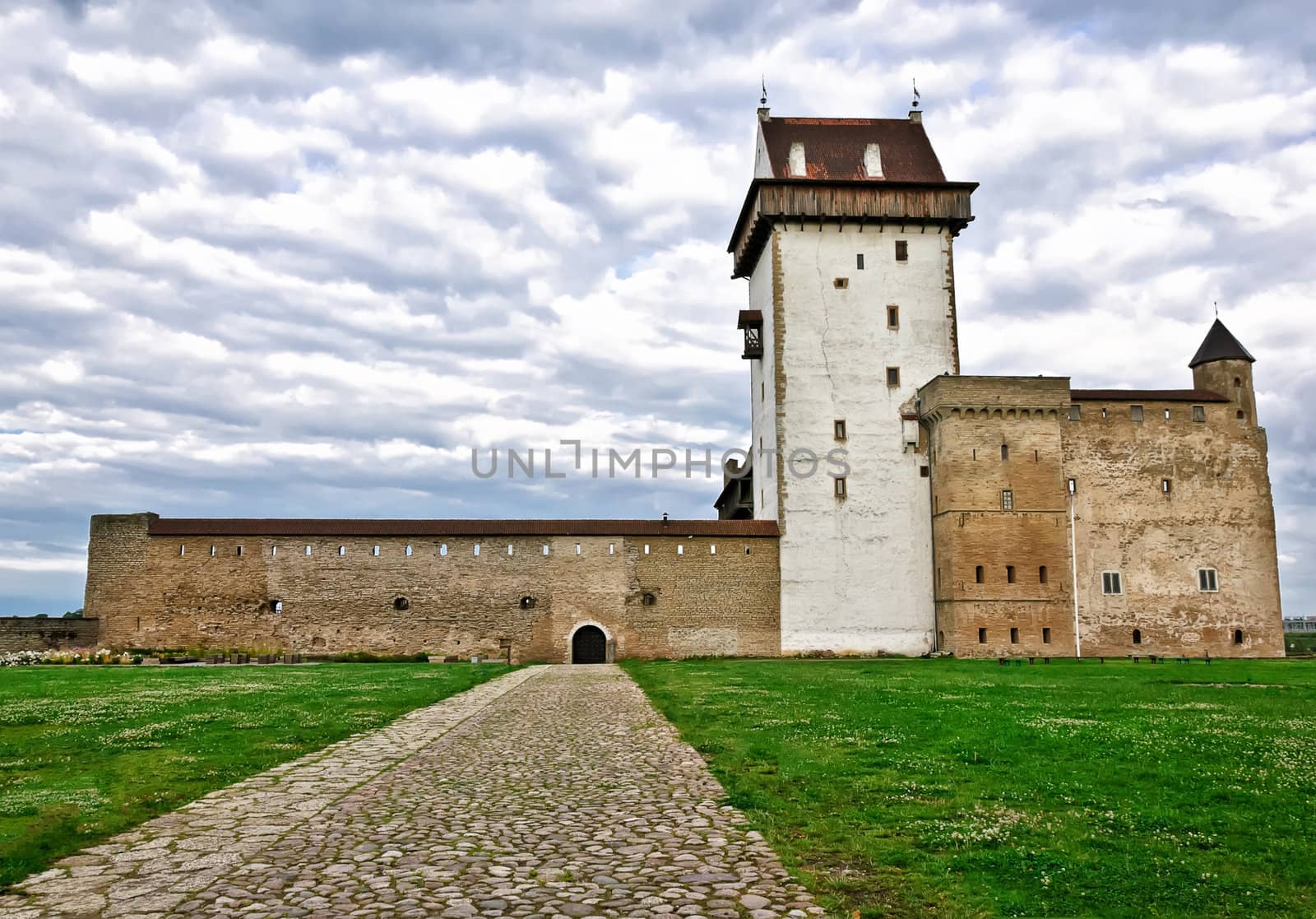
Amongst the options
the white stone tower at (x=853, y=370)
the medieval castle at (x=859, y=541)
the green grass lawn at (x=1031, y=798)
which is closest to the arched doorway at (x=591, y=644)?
the medieval castle at (x=859, y=541)

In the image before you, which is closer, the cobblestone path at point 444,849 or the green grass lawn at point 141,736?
the cobblestone path at point 444,849

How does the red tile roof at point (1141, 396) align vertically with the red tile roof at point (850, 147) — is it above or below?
below

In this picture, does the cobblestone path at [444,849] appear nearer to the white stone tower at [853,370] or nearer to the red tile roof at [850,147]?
the white stone tower at [853,370]

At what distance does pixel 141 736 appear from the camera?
36.5 feet

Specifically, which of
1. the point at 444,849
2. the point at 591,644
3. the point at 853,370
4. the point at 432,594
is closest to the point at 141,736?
the point at 444,849

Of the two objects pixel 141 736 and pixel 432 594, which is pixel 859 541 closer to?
pixel 432 594

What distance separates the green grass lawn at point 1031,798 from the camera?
16.5 feet

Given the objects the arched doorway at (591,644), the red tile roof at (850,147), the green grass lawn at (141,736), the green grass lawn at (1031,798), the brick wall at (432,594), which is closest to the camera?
the green grass lawn at (1031,798)

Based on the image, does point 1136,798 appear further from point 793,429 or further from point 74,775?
point 793,429

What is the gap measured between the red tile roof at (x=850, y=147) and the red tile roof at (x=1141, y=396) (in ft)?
33.3

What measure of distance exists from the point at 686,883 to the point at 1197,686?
1719 centimetres

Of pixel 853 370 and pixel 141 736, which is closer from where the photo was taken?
pixel 141 736

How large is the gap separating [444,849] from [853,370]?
3376 cm

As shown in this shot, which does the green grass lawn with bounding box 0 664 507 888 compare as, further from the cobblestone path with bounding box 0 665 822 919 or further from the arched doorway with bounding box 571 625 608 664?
the arched doorway with bounding box 571 625 608 664
